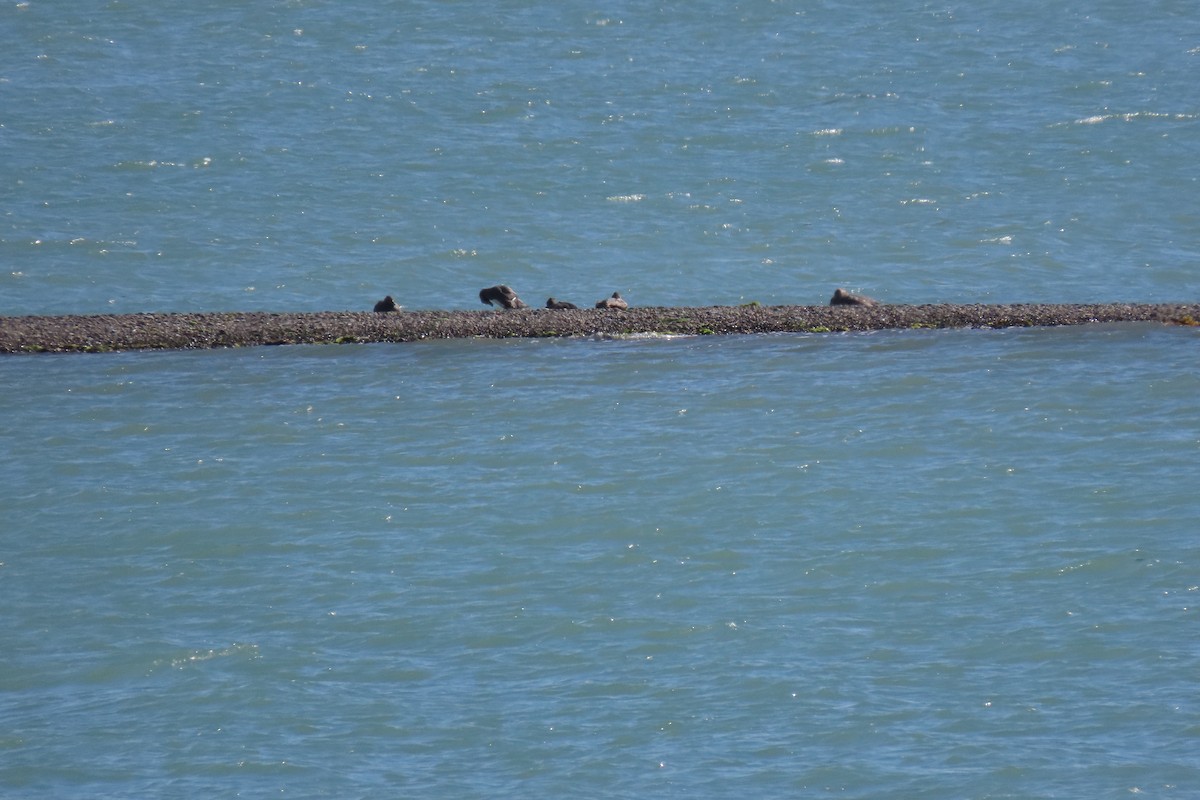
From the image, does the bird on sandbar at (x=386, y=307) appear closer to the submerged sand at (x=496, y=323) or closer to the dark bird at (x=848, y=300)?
the submerged sand at (x=496, y=323)

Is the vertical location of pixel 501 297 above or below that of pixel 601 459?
above

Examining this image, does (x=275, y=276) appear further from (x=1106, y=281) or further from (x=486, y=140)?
(x=1106, y=281)

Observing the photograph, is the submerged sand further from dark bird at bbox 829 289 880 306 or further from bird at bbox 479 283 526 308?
bird at bbox 479 283 526 308

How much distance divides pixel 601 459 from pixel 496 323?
17.9 feet

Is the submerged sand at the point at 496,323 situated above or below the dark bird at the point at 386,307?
below

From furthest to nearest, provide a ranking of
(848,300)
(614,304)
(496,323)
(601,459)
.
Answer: (848,300) < (614,304) < (496,323) < (601,459)

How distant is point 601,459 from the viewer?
→ 18.6m

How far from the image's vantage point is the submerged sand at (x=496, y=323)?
2311 cm

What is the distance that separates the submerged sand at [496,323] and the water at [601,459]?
21.2 inches

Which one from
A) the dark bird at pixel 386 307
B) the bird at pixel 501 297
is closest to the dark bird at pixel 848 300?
the bird at pixel 501 297

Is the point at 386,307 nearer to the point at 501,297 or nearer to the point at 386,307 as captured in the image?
the point at 386,307

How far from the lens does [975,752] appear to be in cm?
1195

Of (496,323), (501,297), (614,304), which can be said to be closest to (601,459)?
(496,323)

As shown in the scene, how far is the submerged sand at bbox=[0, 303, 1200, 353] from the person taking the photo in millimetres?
23109
